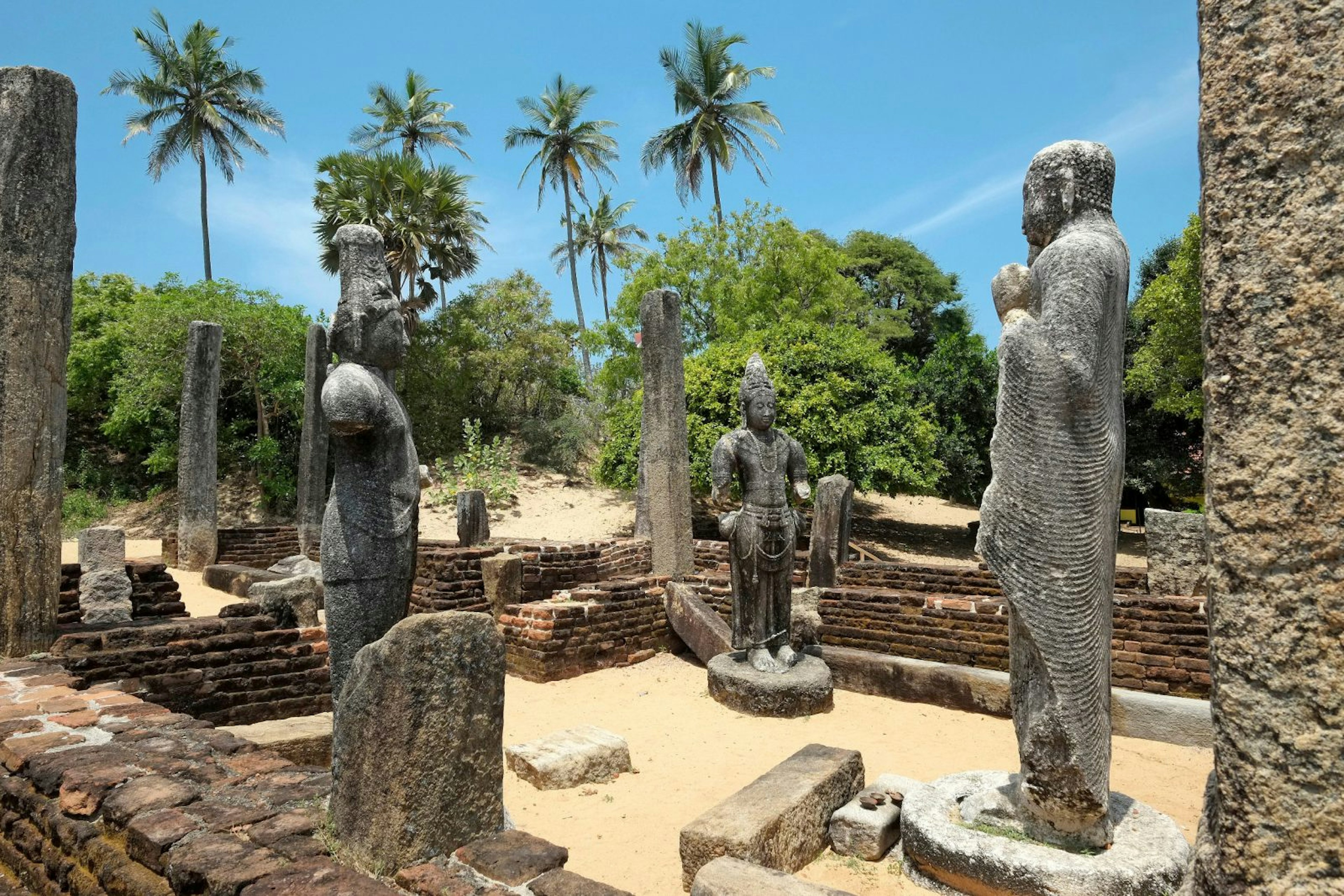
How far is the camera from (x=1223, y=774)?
1304 mm

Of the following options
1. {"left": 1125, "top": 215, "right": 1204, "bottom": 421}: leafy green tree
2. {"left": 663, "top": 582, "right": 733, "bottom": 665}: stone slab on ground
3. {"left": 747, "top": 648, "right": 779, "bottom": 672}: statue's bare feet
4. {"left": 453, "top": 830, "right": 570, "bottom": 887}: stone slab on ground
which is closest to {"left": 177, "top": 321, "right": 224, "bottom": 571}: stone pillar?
{"left": 663, "top": 582, "right": 733, "bottom": 665}: stone slab on ground

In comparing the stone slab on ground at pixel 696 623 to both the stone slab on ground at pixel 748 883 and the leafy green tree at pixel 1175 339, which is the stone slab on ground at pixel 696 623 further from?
the leafy green tree at pixel 1175 339

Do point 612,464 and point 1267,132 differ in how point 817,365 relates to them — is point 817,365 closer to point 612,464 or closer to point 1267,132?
point 612,464

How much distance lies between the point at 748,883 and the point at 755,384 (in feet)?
14.4

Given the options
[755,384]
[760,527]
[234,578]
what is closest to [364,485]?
[760,527]

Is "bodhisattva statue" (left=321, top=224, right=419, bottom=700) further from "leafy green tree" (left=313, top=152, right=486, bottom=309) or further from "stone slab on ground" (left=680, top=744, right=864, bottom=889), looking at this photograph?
"leafy green tree" (left=313, top=152, right=486, bottom=309)

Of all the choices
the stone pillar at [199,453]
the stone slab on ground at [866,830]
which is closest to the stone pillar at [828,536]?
the stone slab on ground at [866,830]

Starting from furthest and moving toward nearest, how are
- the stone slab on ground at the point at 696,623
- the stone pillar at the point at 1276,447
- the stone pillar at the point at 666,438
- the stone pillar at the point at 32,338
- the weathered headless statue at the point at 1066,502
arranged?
1. the stone pillar at the point at 666,438
2. the stone slab on ground at the point at 696,623
3. the stone pillar at the point at 32,338
4. the weathered headless statue at the point at 1066,502
5. the stone pillar at the point at 1276,447

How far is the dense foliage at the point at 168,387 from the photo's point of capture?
18.2m

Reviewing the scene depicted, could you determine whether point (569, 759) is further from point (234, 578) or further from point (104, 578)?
point (234, 578)

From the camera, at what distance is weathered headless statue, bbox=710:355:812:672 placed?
6.61 metres

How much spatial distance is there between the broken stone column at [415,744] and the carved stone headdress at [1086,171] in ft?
A: 9.03

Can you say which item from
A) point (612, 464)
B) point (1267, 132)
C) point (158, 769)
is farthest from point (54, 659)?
point (612, 464)

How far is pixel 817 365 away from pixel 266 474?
1295 cm
